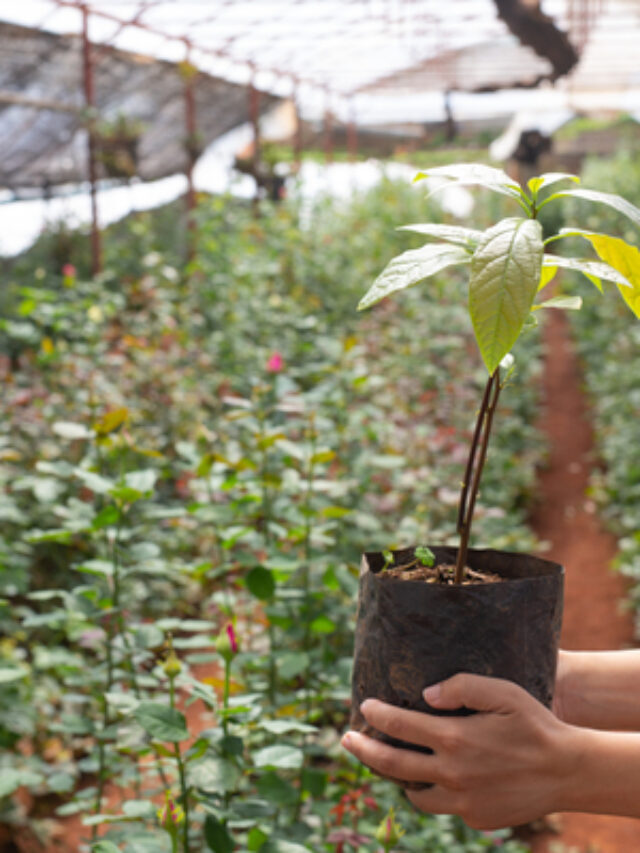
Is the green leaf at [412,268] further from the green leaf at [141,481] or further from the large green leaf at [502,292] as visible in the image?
the green leaf at [141,481]

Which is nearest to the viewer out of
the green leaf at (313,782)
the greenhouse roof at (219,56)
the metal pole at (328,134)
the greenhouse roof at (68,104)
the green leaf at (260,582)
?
the green leaf at (260,582)

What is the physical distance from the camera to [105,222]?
6.73 meters

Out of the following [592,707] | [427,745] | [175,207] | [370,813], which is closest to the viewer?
[427,745]

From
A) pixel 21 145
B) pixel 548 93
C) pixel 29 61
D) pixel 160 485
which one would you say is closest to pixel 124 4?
pixel 29 61

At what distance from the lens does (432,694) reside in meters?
0.85

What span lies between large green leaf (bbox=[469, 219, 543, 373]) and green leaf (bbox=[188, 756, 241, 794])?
61 cm

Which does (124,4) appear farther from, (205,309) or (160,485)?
(160,485)

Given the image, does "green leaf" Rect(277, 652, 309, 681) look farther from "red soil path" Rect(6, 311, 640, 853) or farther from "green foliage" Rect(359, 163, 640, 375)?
"green foliage" Rect(359, 163, 640, 375)

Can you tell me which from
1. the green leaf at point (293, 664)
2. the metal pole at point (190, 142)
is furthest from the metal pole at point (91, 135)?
the green leaf at point (293, 664)

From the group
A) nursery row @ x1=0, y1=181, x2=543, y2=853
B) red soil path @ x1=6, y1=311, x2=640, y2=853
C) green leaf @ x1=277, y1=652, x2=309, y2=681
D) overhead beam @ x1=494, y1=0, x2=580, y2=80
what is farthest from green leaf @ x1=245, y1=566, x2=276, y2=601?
overhead beam @ x1=494, y1=0, x2=580, y2=80

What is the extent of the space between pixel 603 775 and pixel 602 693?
24cm

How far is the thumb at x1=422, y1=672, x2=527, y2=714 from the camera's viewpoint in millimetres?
828

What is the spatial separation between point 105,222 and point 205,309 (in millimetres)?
2212

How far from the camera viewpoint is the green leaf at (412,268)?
75 cm
